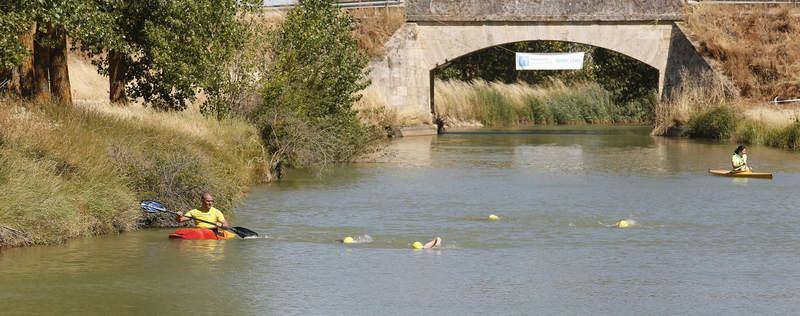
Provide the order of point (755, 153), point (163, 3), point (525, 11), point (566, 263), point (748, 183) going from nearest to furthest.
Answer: point (566, 263) < point (748, 183) < point (163, 3) < point (755, 153) < point (525, 11)

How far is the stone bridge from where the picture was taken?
4412 cm

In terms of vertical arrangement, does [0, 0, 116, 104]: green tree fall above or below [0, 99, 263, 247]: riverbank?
above

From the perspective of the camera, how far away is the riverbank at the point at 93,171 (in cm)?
1652

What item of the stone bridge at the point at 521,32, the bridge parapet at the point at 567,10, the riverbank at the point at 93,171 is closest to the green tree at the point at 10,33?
the riverbank at the point at 93,171

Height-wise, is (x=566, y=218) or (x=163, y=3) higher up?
(x=163, y=3)

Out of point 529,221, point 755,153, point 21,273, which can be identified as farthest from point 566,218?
point 755,153

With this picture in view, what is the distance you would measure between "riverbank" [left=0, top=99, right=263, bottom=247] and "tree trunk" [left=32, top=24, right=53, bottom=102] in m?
2.12

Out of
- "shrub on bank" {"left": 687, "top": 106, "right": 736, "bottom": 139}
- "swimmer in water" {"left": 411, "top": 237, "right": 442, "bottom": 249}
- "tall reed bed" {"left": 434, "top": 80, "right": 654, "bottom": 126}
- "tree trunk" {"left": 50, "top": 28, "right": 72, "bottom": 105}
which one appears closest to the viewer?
"swimmer in water" {"left": 411, "top": 237, "right": 442, "bottom": 249}

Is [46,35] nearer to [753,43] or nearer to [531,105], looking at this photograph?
[753,43]

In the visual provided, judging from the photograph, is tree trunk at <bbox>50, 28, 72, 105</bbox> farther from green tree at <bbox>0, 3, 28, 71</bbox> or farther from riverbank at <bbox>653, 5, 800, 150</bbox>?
riverbank at <bbox>653, 5, 800, 150</bbox>

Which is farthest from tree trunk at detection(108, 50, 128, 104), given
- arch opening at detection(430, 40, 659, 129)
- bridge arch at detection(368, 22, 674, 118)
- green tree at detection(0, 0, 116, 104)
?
arch opening at detection(430, 40, 659, 129)

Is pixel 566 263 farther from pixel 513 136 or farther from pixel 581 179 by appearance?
pixel 513 136

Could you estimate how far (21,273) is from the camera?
14.9m

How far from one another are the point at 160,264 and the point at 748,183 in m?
13.4
